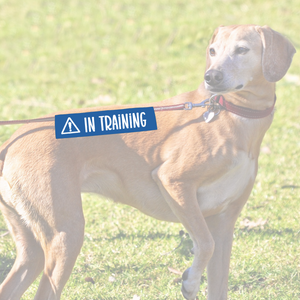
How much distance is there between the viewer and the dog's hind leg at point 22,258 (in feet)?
10.5

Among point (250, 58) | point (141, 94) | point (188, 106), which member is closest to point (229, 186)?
point (188, 106)

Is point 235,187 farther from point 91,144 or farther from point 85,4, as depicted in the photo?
point 85,4

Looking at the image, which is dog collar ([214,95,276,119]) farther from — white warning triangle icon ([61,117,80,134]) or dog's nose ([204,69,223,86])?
white warning triangle icon ([61,117,80,134])

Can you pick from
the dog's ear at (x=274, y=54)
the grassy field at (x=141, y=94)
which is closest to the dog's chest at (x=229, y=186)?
the dog's ear at (x=274, y=54)

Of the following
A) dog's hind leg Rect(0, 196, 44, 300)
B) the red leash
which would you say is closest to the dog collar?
the red leash

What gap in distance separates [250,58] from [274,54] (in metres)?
0.16

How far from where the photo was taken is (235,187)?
3.34 m

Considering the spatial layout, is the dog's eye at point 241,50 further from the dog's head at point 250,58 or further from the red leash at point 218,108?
the red leash at point 218,108

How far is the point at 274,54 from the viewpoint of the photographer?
318cm

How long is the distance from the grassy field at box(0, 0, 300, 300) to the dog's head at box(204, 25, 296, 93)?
1677 mm

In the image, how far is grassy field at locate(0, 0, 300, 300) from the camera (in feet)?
13.2

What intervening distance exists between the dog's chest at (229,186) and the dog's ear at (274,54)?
1.85 ft

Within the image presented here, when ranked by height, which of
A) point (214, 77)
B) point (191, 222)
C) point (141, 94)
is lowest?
point (141, 94)

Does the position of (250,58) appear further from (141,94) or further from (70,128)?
(141,94)
